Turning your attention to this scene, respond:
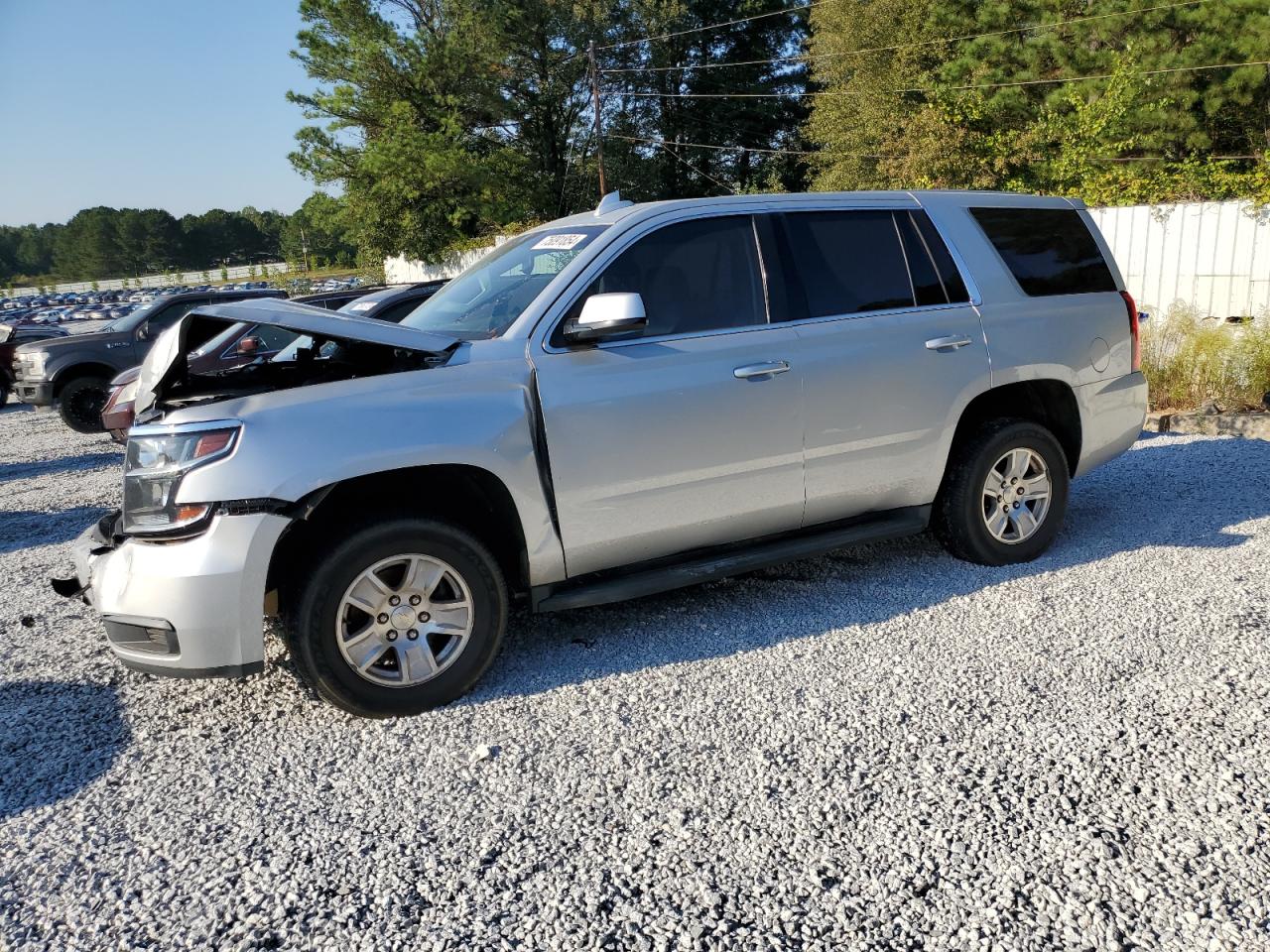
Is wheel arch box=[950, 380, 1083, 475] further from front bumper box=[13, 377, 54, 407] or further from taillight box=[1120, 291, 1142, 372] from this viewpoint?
front bumper box=[13, 377, 54, 407]

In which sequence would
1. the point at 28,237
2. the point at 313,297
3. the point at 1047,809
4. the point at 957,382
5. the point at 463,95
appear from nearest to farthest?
the point at 1047,809
the point at 957,382
the point at 313,297
the point at 463,95
the point at 28,237

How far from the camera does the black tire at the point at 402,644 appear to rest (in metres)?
3.33

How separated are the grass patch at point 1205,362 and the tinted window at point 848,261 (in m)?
6.21

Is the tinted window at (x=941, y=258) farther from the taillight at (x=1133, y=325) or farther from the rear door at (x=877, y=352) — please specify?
the taillight at (x=1133, y=325)

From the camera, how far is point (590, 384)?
12.2ft

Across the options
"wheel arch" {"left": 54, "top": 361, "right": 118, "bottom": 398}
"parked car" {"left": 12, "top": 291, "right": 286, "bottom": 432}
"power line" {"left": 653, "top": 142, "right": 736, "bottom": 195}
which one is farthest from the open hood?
"power line" {"left": 653, "top": 142, "right": 736, "bottom": 195}

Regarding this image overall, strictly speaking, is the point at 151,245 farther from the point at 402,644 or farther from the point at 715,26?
the point at 402,644

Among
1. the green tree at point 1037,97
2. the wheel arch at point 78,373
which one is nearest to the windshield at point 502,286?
the wheel arch at point 78,373

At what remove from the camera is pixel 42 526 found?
7387mm

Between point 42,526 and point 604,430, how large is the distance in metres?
5.97

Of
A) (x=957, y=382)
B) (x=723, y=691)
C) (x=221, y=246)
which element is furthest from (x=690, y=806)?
(x=221, y=246)

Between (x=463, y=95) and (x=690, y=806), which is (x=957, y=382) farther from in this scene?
(x=463, y=95)

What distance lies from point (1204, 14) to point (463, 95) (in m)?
27.1

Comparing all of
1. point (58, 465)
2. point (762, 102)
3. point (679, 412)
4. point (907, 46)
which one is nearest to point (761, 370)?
point (679, 412)
